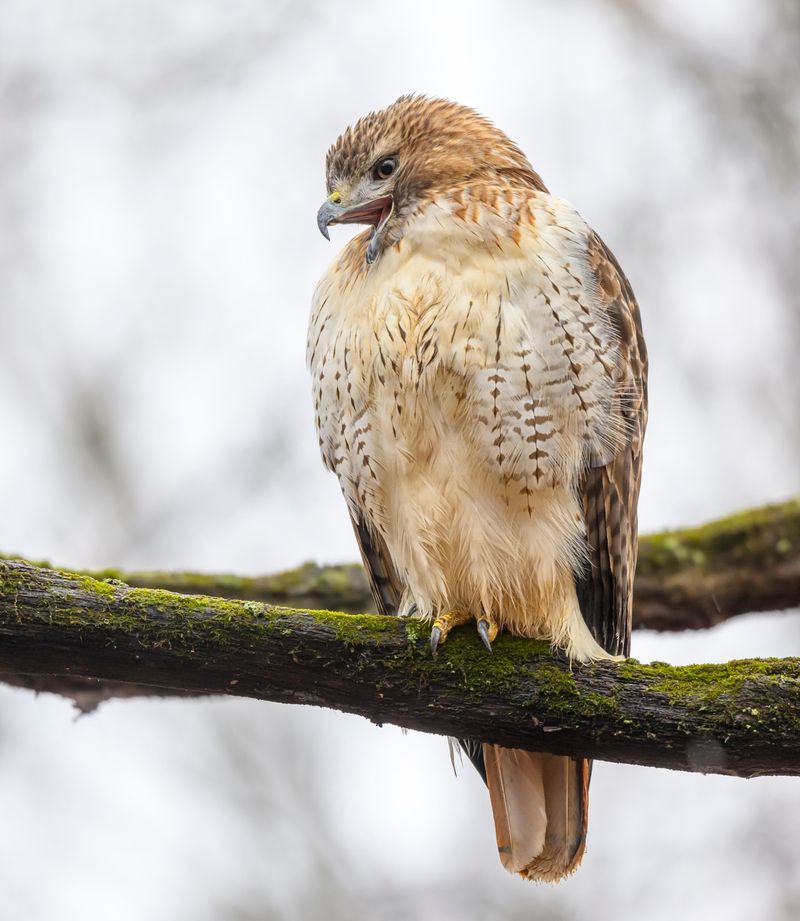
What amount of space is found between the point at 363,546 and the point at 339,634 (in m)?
1.13

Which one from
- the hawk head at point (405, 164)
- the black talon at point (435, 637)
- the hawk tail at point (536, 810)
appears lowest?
the hawk tail at point (536, 810)

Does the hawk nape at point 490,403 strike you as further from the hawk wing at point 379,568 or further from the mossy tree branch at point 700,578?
the mossy tree branch at point 700,578

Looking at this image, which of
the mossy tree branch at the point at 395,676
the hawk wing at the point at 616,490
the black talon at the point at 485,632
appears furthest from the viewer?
the hawk wing at the point at 616,490

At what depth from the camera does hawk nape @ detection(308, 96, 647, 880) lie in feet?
11.1

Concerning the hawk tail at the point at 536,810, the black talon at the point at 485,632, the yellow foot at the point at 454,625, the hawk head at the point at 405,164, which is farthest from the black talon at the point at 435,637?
the hawk head at the point at 405,164

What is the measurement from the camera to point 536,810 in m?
3.71

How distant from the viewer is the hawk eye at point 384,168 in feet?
12.9

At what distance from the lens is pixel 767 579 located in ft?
16.3

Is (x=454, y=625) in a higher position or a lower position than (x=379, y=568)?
lower

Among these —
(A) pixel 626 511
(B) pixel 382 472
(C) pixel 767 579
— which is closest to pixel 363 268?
(B) pixel 382 472

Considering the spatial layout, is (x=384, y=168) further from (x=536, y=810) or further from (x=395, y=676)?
(x=536, y=810)

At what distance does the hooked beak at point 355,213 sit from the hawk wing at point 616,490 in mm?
763

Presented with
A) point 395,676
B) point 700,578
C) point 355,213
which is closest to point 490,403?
→ point 395,676

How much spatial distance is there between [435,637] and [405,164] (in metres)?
1.75
